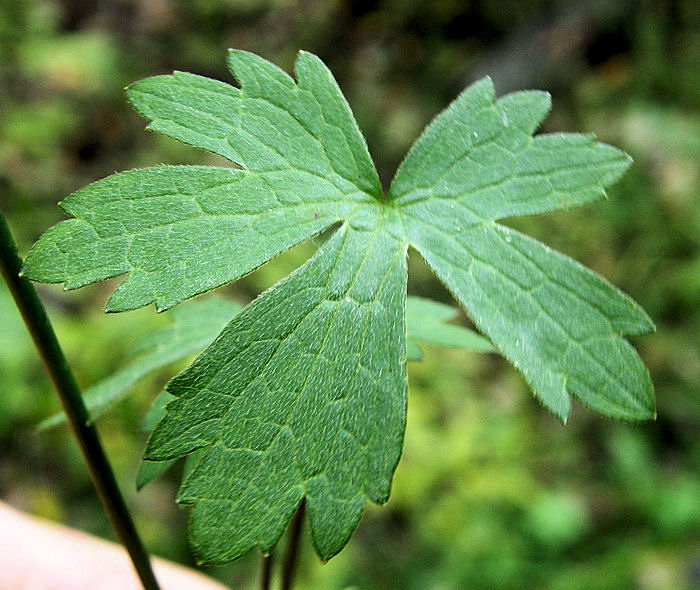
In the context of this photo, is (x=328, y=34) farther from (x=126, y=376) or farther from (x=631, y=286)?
(x=126, y=376)

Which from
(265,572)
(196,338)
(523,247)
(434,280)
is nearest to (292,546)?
(265,572)

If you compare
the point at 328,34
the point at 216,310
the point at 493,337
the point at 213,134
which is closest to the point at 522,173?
the point at 493,337

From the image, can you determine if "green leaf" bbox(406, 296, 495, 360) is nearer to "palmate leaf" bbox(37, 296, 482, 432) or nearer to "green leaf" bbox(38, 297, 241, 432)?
"palmate leaf" bbox(37, 296, 482, 432)

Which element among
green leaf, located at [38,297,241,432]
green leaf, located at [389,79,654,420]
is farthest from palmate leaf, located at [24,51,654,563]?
green leaf, located at [38,297,241,432]

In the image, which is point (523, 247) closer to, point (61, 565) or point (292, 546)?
point (292, 546)

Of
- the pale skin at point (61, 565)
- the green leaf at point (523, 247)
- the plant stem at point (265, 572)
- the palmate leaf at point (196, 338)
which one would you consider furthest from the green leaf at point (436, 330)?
the pale skin at point (61, 565)

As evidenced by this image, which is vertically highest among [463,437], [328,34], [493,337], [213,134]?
[213,134]
